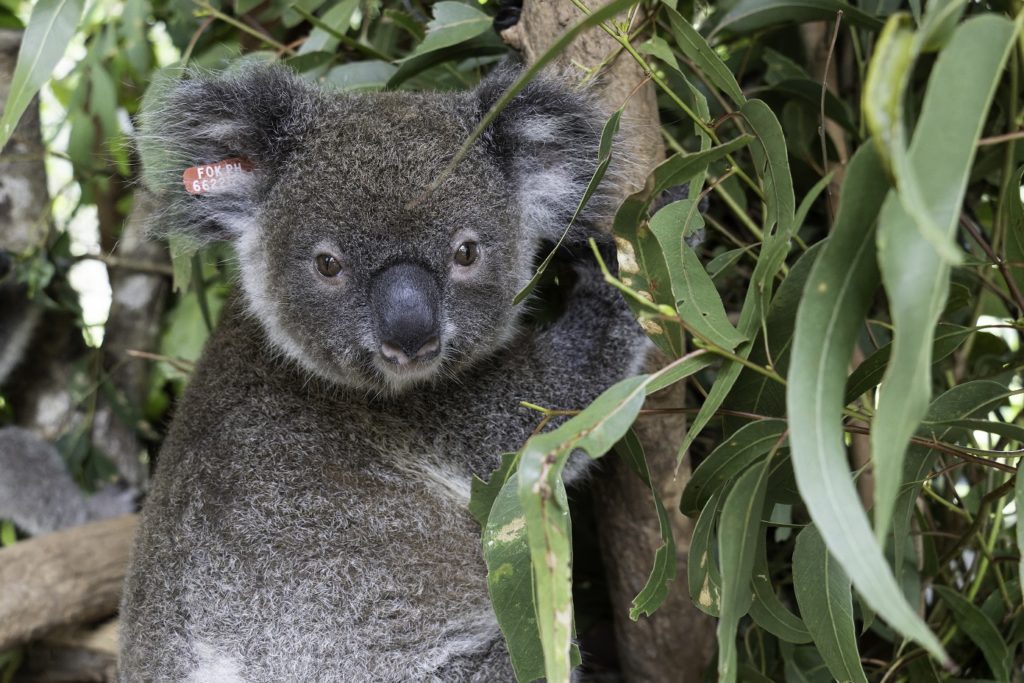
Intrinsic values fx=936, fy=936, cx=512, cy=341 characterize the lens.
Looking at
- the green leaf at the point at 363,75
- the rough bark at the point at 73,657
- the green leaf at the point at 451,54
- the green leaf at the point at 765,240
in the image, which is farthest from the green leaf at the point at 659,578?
the rough bark at the point at 73,657

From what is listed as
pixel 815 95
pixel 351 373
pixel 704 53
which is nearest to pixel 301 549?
pixel 351 373

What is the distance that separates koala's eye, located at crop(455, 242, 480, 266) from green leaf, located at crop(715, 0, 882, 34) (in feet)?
2.72

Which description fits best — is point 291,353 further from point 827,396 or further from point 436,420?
point 827,396

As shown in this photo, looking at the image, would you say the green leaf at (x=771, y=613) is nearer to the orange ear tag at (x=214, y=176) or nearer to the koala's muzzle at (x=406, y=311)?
the koala's muzzle at (x=406, y=311)

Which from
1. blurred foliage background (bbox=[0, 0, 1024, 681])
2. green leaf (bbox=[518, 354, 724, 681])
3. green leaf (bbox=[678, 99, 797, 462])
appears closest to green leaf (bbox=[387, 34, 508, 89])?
blurred foliage background (bbox=[0, 0, 1024, 681])

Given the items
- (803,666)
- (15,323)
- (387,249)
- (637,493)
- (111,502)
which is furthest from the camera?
(15,323)

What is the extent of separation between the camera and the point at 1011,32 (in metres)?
0.91

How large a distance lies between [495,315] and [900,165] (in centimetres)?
142

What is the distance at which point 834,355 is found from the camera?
3.18ft

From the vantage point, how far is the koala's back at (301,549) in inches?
83.4

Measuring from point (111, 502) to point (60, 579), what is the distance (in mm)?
808

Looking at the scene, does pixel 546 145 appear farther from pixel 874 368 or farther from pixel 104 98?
pixel 104 98

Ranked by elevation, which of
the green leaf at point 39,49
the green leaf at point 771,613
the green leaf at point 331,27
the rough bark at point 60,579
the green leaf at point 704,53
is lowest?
the rough bark at point 60,579

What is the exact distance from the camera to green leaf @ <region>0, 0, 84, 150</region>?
170 cm
